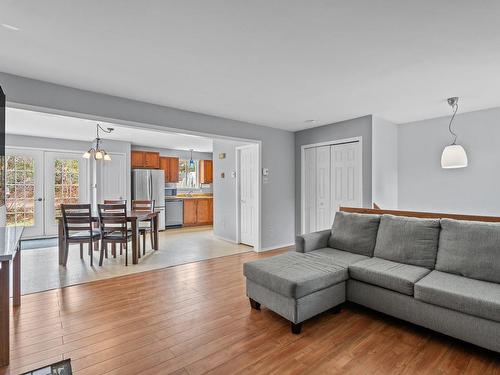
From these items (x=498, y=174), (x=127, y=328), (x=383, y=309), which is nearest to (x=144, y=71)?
(x=127, y=328)

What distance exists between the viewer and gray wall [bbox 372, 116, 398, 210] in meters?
4.46

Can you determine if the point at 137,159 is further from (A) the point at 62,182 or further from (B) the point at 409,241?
(B) the point at 409,241

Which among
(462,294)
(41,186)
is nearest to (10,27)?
(462,294)

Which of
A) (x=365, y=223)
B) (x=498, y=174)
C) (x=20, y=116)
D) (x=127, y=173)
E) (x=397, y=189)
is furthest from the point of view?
(x=127, y=173)

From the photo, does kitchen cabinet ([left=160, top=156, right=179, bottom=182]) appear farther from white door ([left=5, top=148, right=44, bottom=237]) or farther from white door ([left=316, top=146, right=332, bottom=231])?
white door ([left=316, top=146, right=332, bottom=231])

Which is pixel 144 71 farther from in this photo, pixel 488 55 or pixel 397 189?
pixel 397 189

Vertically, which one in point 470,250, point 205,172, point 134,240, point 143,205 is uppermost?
point 205,172

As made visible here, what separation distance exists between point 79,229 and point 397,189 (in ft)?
17.7

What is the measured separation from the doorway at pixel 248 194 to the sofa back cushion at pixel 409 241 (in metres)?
2.57

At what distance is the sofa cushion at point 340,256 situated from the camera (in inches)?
109

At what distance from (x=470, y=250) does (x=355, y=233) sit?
107 centimetres

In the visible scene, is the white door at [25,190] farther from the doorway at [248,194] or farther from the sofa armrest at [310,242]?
the sofa armrest at [310,242]

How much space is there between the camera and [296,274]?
7.83 feet

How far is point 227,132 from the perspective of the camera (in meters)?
4.59
